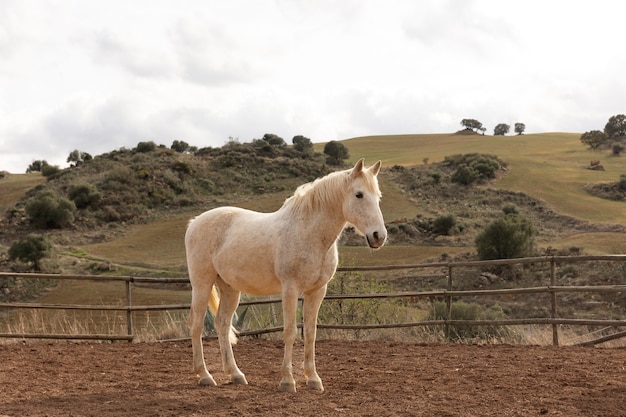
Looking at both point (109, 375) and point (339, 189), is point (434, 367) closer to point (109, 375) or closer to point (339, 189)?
point (339, 189)

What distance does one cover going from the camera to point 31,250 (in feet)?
107

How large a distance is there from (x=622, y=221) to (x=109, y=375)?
3824cm

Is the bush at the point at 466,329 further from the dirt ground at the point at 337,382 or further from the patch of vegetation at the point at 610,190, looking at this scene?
the patch of vegetation at the point at 610,190

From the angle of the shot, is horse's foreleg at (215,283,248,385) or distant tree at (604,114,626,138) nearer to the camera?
horse's foreleg at (215,283,248,385)

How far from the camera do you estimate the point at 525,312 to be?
71.3 ft

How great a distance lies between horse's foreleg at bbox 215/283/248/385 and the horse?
0.03 feet

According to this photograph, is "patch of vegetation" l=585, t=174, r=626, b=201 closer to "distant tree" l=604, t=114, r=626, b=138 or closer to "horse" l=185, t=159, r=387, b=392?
"distant tree" l=604, t=114, r=626, b=138

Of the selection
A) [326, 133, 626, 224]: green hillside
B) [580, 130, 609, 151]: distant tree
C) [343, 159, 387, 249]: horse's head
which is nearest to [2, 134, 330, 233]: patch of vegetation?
[326, 133, 626, 224]: green hillside

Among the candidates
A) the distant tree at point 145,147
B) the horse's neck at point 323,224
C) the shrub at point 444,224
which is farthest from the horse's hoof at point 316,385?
the distant tree at point 145,147

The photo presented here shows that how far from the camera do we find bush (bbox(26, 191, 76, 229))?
41.6 meters

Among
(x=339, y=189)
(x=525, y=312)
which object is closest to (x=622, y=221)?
(x=525, y=312)

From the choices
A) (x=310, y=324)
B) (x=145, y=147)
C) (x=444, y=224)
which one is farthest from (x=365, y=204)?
(x=145, y=147)

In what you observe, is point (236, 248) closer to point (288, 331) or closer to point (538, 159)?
point (288, 331)

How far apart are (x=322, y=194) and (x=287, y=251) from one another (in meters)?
0.64
